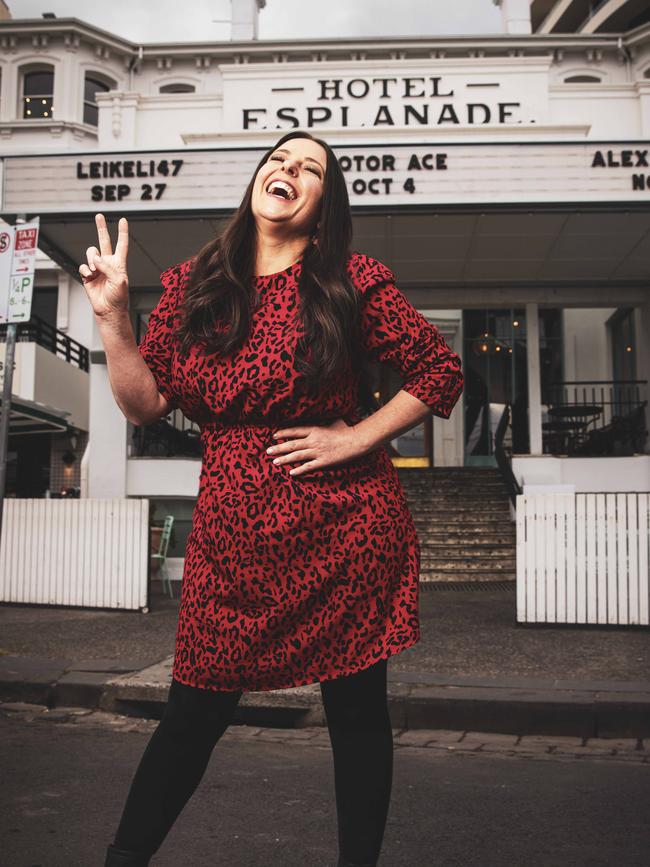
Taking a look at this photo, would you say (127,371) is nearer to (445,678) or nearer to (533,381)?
(445,678)

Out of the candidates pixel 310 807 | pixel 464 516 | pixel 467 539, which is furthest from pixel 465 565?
pixel 310 807

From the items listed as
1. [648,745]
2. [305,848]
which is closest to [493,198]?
[648,745]

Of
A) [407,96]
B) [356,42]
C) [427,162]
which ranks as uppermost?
[356,42]

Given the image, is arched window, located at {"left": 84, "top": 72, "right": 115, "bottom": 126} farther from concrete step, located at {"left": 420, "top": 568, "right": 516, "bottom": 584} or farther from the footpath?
the footpath

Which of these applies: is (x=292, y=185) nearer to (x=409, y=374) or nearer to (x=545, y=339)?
(x=409, y=374)

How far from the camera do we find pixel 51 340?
73.5ft

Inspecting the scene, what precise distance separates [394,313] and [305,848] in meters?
1.89

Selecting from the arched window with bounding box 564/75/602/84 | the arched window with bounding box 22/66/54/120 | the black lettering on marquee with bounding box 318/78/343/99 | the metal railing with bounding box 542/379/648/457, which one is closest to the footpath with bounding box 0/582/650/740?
the metal railing with bounding box 542/379/648/457

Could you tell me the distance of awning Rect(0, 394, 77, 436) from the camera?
1467 cm

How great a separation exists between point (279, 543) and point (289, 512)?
0.23 ft

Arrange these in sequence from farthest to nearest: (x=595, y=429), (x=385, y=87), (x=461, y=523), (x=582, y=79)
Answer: (x=582, y=79)
(x=595, y=429)
(x=385, y=87)
(x=461, y=523)

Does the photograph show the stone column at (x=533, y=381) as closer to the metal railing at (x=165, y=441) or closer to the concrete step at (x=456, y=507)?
the concrete step at (x=456, y=507)

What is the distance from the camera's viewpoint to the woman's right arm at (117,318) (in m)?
1.92

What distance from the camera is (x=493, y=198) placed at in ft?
35.8
